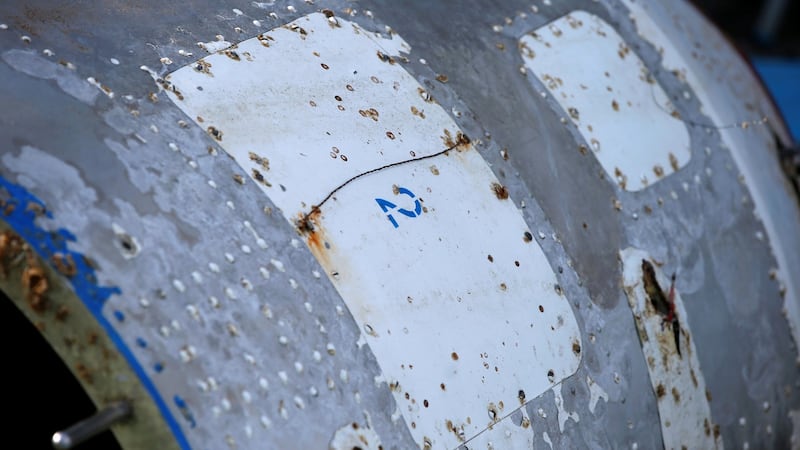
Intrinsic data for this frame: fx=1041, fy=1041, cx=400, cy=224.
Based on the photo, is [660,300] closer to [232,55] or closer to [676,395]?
[676,395]

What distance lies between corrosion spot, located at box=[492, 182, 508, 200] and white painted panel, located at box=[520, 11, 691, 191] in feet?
0.81

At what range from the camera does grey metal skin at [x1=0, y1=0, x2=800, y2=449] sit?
996mm

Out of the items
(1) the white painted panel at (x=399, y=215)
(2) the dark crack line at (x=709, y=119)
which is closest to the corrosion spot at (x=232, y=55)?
(1) the white painted panel at (x=399, y=215)

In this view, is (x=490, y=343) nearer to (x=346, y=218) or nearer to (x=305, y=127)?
(x=346, y=218)

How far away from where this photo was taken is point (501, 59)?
5.06 feet

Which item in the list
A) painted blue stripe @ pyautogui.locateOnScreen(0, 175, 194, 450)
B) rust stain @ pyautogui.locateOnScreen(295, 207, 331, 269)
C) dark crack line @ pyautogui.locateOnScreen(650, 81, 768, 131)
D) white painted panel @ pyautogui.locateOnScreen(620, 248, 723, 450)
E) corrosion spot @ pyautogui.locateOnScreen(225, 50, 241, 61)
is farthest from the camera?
dark crack line @ pyautogui.locateOnScreen(650, 81, 768, 131)

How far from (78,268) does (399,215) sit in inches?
15.9

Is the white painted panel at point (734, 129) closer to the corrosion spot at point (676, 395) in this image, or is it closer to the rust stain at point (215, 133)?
the corrosion spot at point (676, 395)

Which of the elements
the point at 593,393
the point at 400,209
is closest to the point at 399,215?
the point at 400,209

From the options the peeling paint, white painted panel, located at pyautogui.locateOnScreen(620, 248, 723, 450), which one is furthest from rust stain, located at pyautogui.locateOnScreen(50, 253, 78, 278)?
white painted panel, located at pyautogui.locateOnScreen(620, 248, 723, 450)

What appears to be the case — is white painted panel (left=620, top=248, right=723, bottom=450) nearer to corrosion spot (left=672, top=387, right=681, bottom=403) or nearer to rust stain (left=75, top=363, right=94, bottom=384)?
corrosion spot (left=672, top=387, right=681, bottom=403)

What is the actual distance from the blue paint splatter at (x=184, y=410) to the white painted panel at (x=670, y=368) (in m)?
0.75

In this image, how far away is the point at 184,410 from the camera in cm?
96

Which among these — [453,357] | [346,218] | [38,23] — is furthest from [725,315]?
[38,23]
